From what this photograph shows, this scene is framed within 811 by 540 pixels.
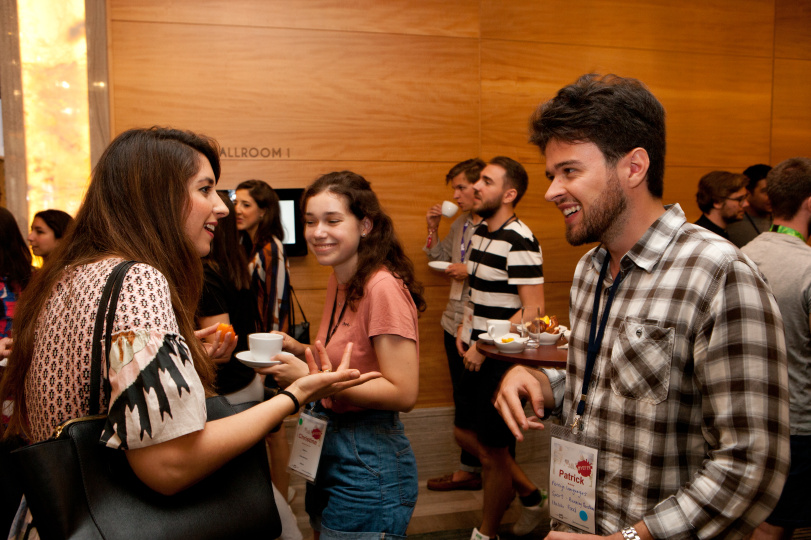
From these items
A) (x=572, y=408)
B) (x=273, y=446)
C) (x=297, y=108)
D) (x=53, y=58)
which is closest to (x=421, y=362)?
(x=273, y=446)

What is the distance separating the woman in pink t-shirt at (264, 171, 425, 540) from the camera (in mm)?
1748

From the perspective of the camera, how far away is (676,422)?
→ 1.16m

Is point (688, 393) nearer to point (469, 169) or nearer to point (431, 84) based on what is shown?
point (469, 169)

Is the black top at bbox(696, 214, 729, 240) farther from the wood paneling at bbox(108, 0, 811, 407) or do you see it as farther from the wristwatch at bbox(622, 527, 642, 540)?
the wristwatch at bbox(622, 527, 642, 540)

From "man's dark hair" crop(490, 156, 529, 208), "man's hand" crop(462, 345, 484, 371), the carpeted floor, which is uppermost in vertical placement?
"man's dark hair" crop(490, 156, 529, 208)

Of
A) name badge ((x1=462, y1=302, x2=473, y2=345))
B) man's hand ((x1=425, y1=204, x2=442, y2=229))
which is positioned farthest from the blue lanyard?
man's hand ((x1=425, y1=204, x2=442, y2=229))

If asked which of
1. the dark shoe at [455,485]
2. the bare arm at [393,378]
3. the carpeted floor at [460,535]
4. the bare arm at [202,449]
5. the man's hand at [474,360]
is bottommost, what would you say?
the dark shoe at [455,485]

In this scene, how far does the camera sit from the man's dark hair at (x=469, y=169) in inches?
162

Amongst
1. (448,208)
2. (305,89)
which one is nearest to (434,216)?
(448,208)

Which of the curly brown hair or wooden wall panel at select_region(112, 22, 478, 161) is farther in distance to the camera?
wooden wall panel at select_region(112, 22, 478, 161)

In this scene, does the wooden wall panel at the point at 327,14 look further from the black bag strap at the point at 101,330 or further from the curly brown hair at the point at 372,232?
the black bag strap at the point at 101,330

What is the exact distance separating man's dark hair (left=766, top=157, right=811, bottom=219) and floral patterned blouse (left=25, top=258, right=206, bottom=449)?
2727 millimetres

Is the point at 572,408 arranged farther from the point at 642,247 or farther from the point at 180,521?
the point at 180,521

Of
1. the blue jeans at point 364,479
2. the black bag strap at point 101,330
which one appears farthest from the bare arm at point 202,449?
the blue jeans at point 364,479
